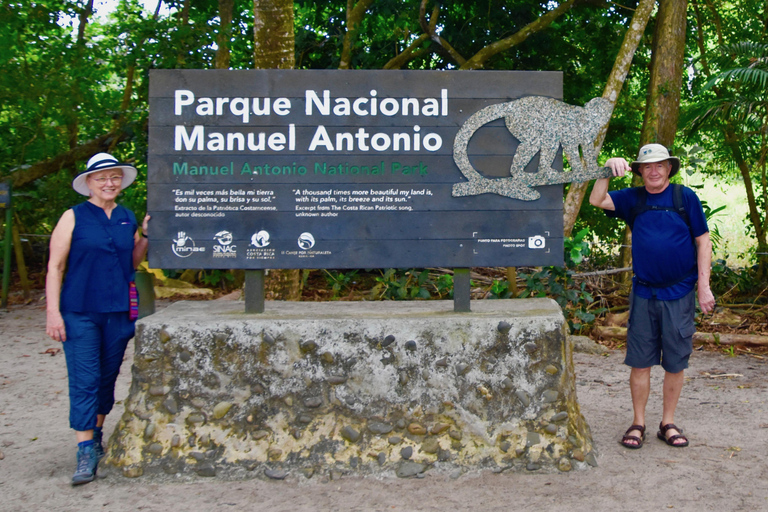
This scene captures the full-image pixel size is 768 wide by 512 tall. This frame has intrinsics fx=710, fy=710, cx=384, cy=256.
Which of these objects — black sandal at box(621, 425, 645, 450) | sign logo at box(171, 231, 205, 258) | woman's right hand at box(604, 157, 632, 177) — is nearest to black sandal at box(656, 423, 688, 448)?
black sandal at box(621, 425, 645, 450)

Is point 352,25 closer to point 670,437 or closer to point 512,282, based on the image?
point 512,282

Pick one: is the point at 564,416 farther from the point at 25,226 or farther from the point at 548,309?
the point at 25,226

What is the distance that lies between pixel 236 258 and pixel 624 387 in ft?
12.3

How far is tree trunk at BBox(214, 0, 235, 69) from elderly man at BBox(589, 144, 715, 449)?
255 inches

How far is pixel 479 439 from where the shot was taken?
4117 mm

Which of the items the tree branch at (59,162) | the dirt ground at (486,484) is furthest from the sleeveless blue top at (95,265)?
the tree branch at (59,162)

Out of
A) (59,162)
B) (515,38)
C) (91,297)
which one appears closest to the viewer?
(91,297)

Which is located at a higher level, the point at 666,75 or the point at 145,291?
the point at 666,75

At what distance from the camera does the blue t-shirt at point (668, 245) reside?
14.4ft

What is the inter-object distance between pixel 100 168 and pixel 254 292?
45.1 inches

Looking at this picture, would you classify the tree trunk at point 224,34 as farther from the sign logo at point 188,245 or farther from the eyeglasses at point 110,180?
the sign logo at point 188,245

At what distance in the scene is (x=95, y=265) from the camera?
410cm

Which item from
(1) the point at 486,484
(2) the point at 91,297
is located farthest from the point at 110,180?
(1) the point at 486,484

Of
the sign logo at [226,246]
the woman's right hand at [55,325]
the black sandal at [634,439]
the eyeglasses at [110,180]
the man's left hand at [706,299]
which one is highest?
the eyeglasses at [110,180]
